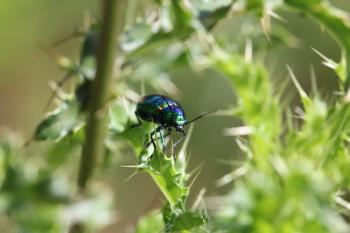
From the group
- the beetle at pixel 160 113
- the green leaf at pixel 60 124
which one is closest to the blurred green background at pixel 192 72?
the beetle at pixel 160 113

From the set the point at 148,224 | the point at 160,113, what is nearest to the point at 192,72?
the point at 160,113

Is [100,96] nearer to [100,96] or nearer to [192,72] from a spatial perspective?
[100,96]

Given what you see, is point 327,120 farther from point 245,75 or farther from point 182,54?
point 182,54

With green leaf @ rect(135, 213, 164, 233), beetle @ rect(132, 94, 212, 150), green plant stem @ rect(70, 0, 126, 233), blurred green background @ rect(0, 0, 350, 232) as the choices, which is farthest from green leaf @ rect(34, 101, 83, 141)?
blurred green background @ rect(0, 0, 350, 232)

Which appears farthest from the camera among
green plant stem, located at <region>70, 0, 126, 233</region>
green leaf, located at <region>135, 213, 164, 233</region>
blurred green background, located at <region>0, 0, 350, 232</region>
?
blurred green background, located at <region>0, 0, 350, 232</region>

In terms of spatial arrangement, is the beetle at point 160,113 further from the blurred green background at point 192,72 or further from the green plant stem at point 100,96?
the blurred green background at point 192,72

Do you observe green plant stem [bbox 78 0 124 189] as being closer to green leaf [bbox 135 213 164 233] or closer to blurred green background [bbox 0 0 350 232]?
green leaf [bbox 135 213 164 233]
